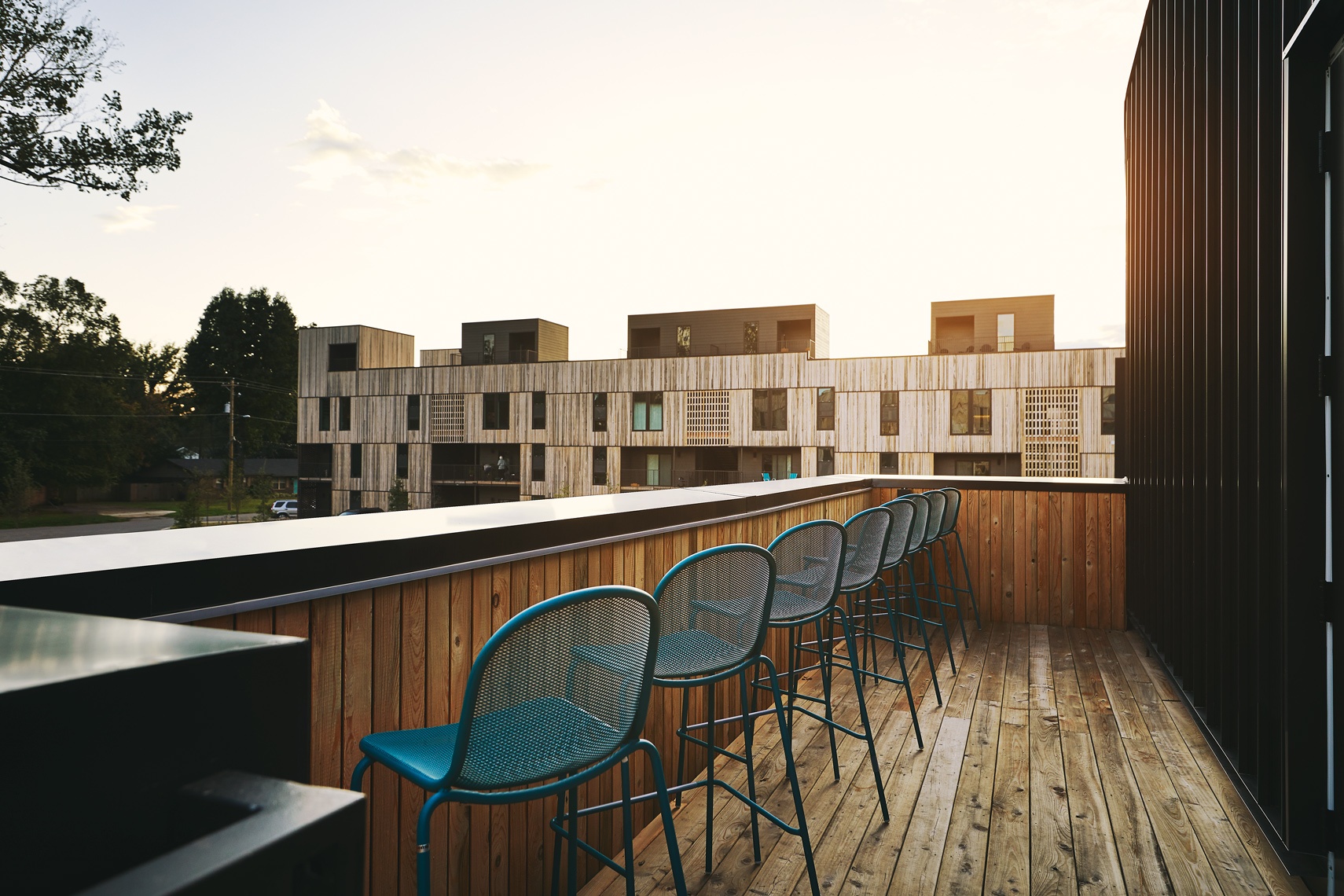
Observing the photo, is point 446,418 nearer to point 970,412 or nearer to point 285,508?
point 285,508

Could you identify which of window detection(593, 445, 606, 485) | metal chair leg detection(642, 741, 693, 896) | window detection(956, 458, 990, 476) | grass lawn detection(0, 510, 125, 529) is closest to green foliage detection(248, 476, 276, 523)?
grass lawn detection(0, 510, 125, 529)

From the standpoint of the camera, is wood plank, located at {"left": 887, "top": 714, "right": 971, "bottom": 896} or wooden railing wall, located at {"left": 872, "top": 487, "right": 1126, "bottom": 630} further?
wooden railing wall, located at {"left": 872, "top": 487, "right": 1126, "bottom": 630}

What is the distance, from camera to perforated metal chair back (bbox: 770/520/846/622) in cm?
255

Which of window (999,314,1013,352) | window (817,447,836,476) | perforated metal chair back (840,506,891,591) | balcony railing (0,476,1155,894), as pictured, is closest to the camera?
balcony railing (0,476,1155,894)

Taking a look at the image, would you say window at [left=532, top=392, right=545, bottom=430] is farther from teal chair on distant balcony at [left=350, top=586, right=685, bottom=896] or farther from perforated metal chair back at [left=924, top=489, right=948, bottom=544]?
teal chair on distant balcony at [left=350, top=586, right=685, bottom=896]

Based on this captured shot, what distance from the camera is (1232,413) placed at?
2.86 meters

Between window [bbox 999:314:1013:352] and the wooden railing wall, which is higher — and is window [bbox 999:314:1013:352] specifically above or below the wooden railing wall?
above

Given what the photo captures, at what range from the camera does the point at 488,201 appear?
128 feet

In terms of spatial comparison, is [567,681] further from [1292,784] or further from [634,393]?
[634,393]

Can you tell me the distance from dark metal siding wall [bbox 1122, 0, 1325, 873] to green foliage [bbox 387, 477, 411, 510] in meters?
32.8

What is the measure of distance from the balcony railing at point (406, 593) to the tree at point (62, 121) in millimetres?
20961

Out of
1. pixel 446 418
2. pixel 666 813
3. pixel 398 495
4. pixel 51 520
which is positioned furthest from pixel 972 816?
pixel 51 520

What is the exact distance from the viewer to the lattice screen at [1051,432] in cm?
2355

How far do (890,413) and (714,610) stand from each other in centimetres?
2475
